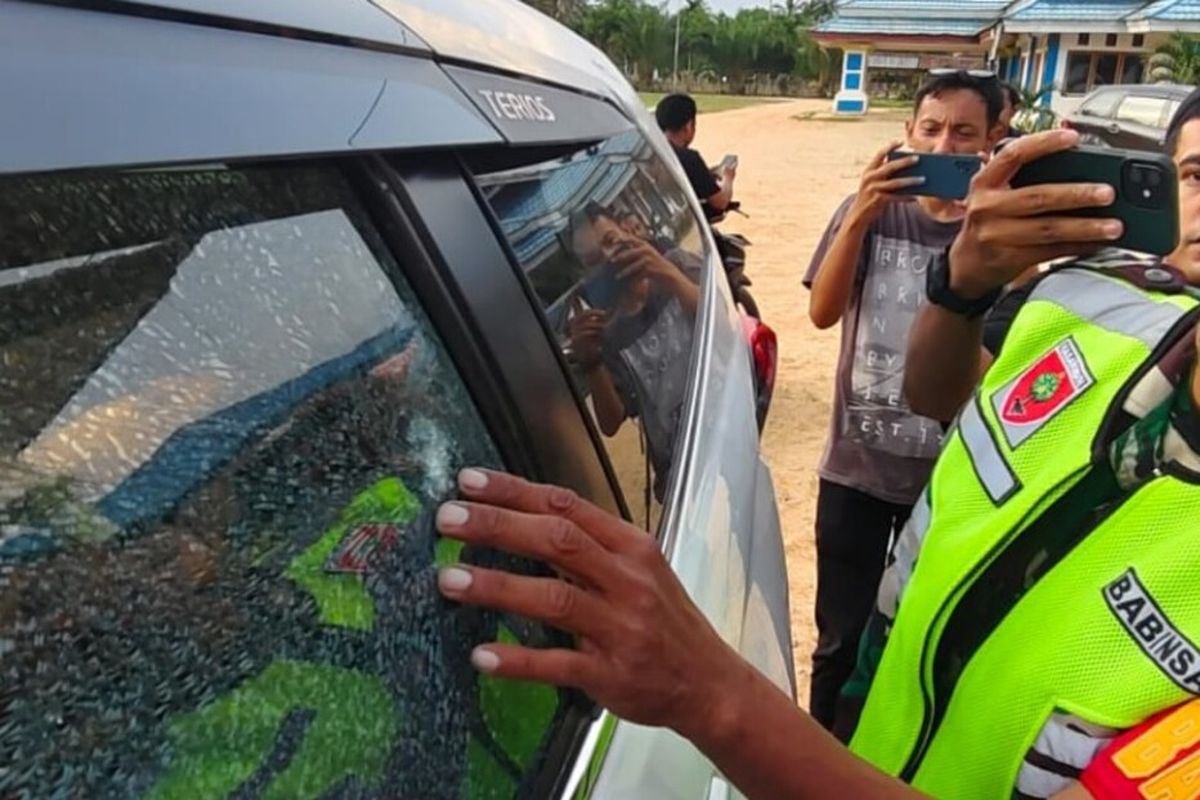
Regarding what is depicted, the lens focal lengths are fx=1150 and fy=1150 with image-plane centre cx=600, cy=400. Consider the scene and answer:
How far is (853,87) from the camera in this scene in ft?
132

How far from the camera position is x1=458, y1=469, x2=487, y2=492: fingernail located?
34.8 inches

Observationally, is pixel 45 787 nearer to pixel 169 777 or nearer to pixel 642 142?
pixel 169 777

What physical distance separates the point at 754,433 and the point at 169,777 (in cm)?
152

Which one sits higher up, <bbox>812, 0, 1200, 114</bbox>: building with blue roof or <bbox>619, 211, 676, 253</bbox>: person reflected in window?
<bbox>619, 211, 676, 253</bbox>: person reflected in window

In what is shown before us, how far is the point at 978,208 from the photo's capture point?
4.34ft

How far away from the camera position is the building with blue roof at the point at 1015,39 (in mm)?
27438

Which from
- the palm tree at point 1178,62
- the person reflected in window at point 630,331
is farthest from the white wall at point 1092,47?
the person reflected in window at point 630,331

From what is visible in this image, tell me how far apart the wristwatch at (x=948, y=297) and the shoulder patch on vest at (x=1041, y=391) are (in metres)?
0.22

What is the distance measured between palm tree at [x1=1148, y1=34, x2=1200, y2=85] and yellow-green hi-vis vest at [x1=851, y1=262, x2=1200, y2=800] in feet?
85.4

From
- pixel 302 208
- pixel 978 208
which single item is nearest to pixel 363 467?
pixel 302 208

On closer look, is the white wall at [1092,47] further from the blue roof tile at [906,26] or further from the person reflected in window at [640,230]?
the person reflected in window at [640,230]

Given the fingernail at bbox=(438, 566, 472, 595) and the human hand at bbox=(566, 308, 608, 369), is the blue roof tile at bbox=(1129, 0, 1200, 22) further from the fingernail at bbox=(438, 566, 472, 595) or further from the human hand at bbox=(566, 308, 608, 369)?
the fingernail at bbox=(438, 566, 472, 595)

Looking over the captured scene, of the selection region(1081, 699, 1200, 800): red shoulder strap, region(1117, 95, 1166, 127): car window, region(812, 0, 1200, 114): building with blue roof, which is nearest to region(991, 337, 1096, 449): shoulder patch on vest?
region(1081, 699, 1200, 800): red shoulder strap

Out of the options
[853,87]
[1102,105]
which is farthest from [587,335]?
[853,87]
